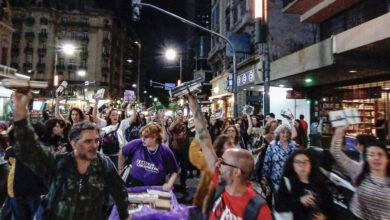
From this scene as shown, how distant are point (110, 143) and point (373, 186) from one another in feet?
17.1

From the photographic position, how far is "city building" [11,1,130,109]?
225ft

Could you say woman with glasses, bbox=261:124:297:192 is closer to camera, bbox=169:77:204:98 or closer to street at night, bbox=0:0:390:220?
street at night, bbox=0:0:390:220

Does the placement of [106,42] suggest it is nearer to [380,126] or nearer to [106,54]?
[106,54]

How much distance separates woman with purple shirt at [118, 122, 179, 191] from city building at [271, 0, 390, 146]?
7717 mm

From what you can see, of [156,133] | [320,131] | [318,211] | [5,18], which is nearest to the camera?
[318,211]

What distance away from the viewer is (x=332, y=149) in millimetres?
3865

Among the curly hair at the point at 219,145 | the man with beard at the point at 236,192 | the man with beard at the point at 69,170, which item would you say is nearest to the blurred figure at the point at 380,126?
the curly hair at the point at 219,145

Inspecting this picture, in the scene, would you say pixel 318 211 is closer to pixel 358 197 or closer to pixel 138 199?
pixel 358 197

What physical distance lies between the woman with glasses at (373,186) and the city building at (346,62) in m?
6.93

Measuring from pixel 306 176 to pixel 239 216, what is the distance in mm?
1196

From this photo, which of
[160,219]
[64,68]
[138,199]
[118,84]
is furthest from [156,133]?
[118,84]

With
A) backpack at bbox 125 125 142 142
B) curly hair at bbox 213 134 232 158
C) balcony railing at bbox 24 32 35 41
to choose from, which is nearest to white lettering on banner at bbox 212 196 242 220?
curly hair at bbox 213 134 232 158

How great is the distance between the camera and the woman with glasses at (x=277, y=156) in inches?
200

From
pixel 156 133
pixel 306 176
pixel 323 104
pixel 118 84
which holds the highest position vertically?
pixel 118 84
